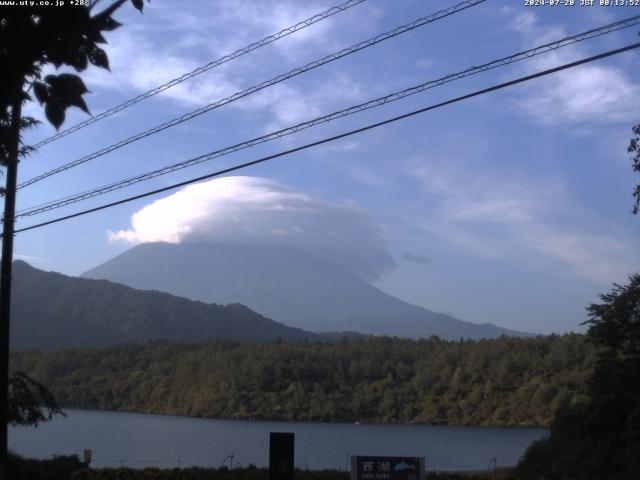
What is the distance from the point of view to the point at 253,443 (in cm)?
5647

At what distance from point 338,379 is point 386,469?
81.7 meters

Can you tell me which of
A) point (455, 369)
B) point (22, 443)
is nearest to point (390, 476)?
point (22, 443)

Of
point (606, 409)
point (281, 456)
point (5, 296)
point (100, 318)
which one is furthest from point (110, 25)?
point (100, 318)

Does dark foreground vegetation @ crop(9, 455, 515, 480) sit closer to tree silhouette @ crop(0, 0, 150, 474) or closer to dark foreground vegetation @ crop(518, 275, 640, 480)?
dark foreground vegetation @ crop(518, 275, 640, 480)

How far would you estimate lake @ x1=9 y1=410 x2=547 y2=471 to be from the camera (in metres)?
46.0

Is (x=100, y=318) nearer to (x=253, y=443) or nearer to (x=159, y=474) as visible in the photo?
(x=253, y=443)

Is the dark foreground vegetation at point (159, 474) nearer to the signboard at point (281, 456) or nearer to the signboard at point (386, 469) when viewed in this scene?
the signboard at point (281, 456)

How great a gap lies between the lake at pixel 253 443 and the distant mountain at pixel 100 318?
86.0 meters

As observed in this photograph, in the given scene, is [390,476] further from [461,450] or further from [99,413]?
[99,413]

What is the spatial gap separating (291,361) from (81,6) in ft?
311

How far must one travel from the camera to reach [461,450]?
57.7 m

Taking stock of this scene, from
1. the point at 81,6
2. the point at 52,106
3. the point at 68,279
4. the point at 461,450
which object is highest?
the point at 68,279

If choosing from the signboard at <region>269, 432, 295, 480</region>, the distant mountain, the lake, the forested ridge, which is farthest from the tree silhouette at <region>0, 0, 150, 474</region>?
the distant mountain

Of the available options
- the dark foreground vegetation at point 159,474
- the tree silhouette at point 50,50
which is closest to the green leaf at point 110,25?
the tree silhouette at point 50,50
